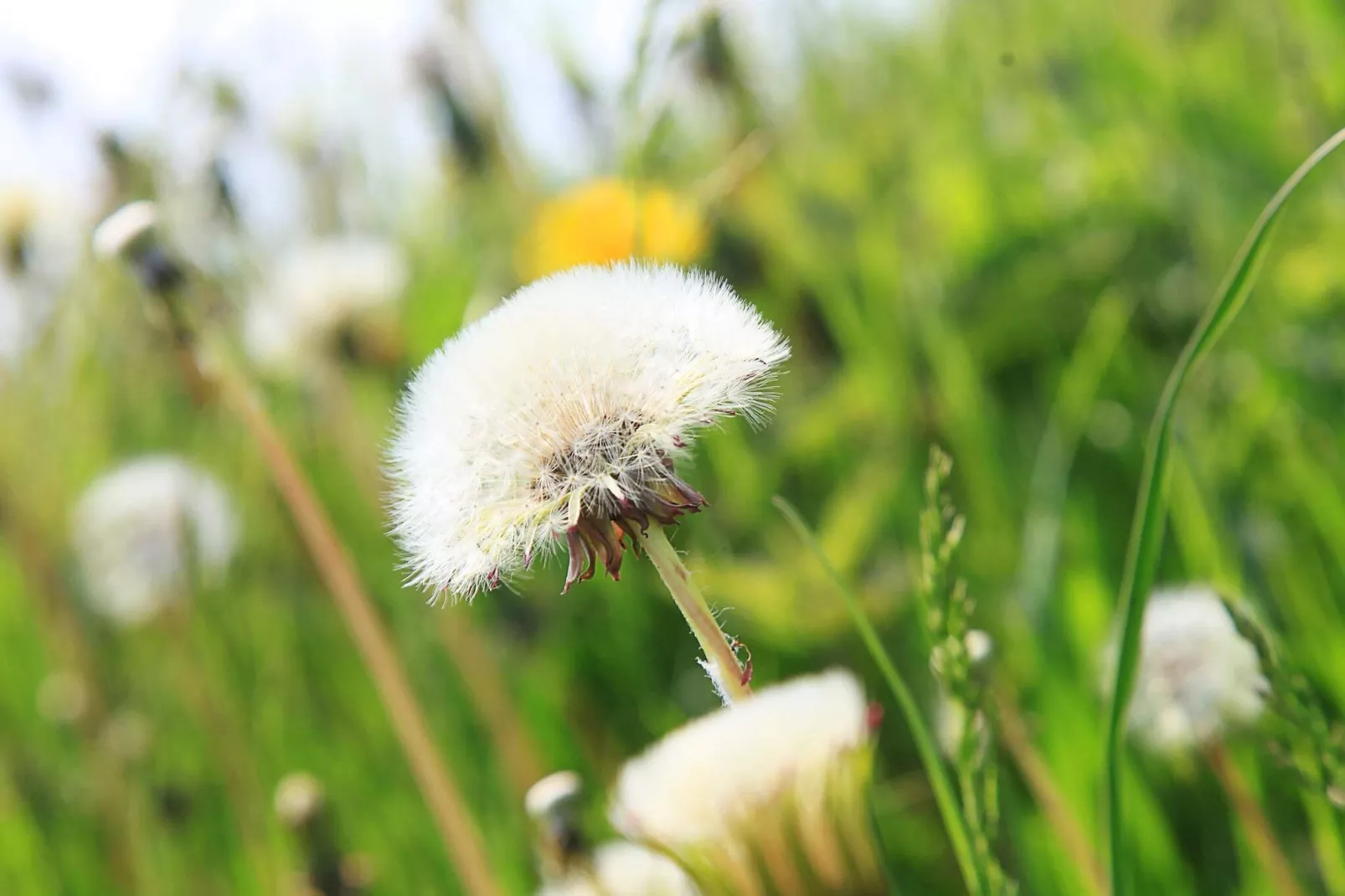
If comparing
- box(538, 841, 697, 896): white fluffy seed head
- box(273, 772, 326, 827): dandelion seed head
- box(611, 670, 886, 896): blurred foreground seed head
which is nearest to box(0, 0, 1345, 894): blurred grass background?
box(273, 772, 326, 827): dandelion seed head

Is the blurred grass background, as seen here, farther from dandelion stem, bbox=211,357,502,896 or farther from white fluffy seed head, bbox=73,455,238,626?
dandelion stem, bbox=211,357,502,896

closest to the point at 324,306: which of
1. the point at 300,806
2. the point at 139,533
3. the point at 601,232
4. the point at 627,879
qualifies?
the point at 601,232

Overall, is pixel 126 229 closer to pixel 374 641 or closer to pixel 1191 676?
pixel 374 641

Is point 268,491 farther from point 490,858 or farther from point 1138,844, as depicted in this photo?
point 1138,844

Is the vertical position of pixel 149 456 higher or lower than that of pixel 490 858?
higher

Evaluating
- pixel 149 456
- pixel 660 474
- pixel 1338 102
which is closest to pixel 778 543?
pixel 1338 102

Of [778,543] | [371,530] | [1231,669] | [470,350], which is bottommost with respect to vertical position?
[1231,669]

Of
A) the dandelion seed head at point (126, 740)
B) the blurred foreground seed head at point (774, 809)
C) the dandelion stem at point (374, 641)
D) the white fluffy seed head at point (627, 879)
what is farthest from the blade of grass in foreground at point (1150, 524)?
the dandelion seed head at point (126, 740)
